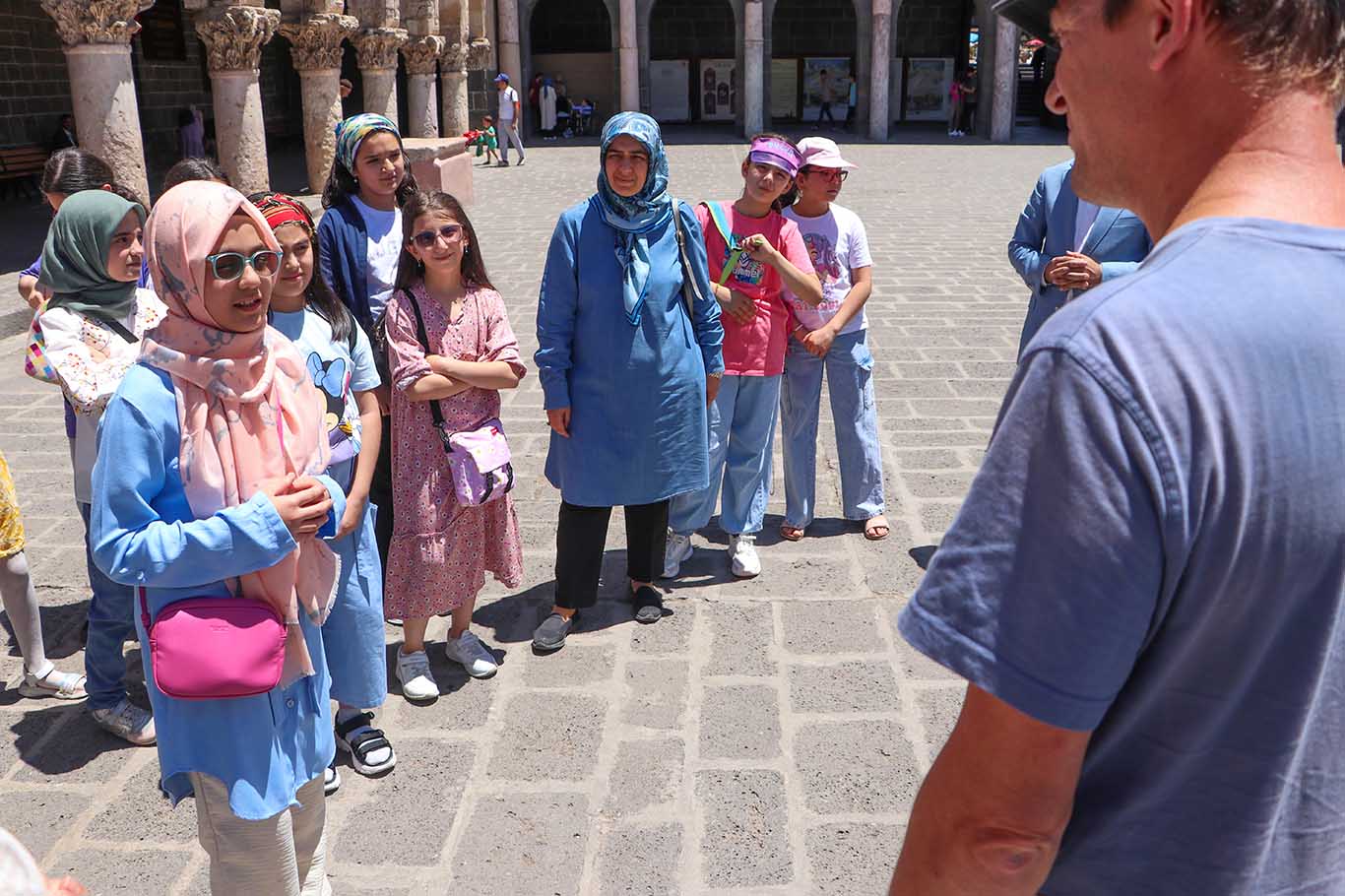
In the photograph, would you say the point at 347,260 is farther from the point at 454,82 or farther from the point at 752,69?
the point at 752,69

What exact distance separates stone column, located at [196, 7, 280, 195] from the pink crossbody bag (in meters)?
12.0

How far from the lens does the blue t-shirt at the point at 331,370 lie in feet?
10.0

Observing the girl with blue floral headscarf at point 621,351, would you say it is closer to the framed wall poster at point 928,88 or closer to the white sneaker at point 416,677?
the white sneaker at point 416,677

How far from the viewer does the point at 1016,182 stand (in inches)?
792

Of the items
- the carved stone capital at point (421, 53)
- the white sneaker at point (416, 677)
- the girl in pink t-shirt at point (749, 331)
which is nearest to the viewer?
the white sneaker at point (416, 677)

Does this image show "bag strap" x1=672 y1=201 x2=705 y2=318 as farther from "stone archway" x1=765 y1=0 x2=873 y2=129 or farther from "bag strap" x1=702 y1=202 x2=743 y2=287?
"stone archway" x1=765 y1=0 x2=873 y2=129

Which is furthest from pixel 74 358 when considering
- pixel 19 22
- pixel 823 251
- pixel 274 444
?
pixel 19 22

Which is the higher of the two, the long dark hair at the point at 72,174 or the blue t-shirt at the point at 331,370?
the long dark hair at the point at 72,174

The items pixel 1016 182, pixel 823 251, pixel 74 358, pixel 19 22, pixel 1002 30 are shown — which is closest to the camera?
pixel 74 358

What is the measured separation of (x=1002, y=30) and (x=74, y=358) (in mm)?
29684

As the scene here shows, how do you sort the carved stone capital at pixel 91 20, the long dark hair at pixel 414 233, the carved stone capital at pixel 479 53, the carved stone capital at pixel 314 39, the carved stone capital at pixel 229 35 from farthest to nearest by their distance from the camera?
the carved stone capital at pixel 479 53, the carved stone capital at pixel 314 39, the carved stone capital at pixel 229 35, the carved stone capital at pixel 91 20, the long dark hair at pixel 414 233

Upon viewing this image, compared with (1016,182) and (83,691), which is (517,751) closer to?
(83,691)

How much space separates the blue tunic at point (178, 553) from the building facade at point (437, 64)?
31.0 feet

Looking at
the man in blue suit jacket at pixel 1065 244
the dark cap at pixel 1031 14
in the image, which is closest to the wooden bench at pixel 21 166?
the man in blue suit jacket at pixel 1065 244
